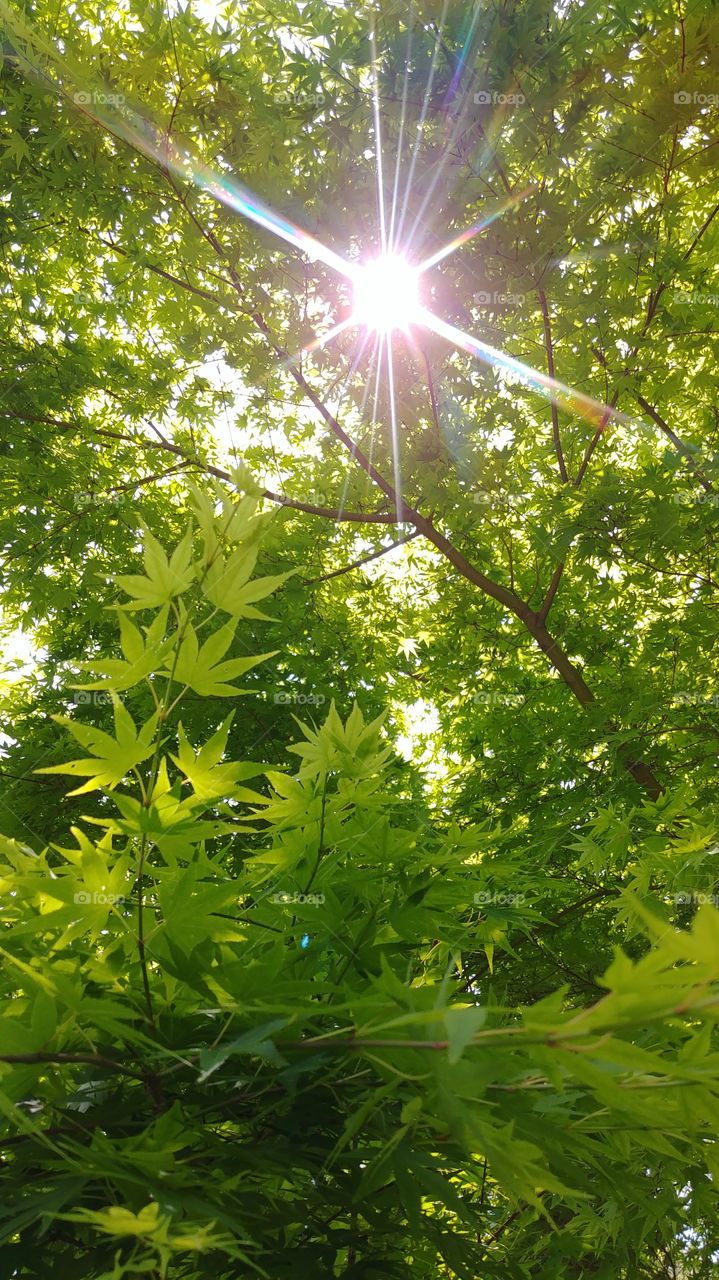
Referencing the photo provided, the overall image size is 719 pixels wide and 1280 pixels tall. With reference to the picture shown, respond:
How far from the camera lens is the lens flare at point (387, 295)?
3066 millimetres

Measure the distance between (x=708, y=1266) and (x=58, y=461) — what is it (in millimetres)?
4497

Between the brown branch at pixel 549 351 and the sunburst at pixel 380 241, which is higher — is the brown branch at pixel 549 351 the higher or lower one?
the lower one

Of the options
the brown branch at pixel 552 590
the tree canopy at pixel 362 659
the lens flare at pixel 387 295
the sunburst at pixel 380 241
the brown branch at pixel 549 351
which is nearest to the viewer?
the tree canopy at pixel 362 659

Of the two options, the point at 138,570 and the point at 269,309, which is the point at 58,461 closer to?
the point at 138,570

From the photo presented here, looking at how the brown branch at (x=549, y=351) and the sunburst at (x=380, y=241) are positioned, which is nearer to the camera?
the sunburst at (x=380, y=241)

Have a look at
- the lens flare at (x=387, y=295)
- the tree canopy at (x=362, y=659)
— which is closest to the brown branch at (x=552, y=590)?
the tree canopy at (x=362, y=659)

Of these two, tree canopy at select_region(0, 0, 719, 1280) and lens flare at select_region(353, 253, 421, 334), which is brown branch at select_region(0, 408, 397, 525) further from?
lens flare at select_region(353, 253, 421, 334)

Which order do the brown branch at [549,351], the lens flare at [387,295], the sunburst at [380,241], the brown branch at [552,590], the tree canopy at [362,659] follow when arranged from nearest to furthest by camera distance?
the tree canopy at [362,659], the sunburst at [380,241], the lens flare at [387,295], the brown branch at [549,351], the brown branch at [552,590]

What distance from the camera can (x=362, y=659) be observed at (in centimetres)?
457

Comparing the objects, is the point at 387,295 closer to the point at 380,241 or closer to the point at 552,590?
the point at 380,241

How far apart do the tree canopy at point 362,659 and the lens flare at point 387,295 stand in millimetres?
→ 57

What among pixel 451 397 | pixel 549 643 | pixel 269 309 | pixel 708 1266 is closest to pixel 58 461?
pixel 269 309

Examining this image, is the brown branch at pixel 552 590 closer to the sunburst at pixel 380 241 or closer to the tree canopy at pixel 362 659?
the tree canopy at pixel 362 659

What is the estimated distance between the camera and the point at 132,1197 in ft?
2.09
